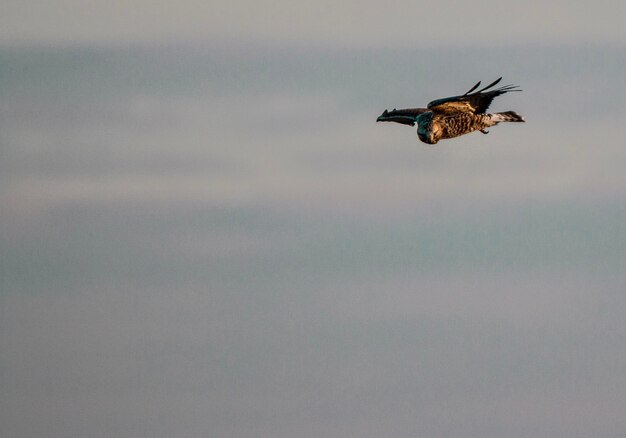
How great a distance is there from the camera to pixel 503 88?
10288cm

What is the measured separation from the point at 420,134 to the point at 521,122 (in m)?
4.50

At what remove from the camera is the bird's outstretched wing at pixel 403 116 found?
106625mm

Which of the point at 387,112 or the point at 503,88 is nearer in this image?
the point at 503,88

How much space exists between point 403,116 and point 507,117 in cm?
420

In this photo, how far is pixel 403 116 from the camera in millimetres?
107438

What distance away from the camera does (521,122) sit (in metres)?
106

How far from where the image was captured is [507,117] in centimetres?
10612

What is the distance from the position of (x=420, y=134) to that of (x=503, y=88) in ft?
12.2

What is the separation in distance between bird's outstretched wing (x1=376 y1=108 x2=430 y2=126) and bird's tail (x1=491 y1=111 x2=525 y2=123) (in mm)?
2683

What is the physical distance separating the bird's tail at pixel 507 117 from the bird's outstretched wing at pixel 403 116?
268 cm

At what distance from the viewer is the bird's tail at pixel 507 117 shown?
105625mm

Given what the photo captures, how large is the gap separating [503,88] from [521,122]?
3.57m

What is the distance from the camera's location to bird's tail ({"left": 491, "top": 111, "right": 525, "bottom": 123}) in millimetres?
105625

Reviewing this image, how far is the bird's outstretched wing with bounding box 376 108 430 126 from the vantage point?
350 feet
